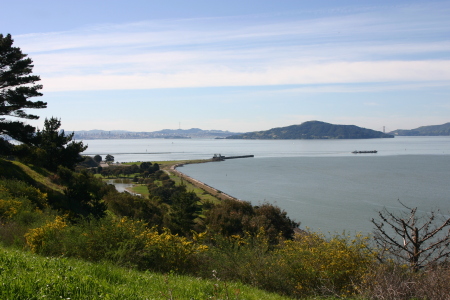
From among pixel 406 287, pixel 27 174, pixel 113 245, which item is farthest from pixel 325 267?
pixel 27 174

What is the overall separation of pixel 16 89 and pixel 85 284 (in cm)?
1809

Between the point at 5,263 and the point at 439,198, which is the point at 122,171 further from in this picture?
the point at 5,263

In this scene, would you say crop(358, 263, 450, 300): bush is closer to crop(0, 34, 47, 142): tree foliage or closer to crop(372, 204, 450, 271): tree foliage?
crop(372, 204, 450, 271): tree foliage

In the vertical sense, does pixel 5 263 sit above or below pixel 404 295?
above

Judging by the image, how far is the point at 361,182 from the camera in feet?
184

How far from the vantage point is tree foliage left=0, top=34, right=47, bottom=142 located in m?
19.1

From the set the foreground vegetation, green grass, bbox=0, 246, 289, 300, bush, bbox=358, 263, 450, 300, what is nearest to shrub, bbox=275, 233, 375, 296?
the foreground vegetation

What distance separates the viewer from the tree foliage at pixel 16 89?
19.1 m

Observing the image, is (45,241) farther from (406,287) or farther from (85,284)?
(406,287)

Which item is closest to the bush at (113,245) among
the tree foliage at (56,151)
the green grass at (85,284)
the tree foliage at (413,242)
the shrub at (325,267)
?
the green grass at (85,284)

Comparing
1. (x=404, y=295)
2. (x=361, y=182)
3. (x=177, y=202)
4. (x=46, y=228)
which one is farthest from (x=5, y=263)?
(x=361, y=182)

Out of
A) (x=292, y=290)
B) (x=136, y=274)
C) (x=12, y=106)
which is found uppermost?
(x=12, y=106)

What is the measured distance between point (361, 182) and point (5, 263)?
56013 millimetres

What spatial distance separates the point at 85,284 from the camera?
4.83 metres
